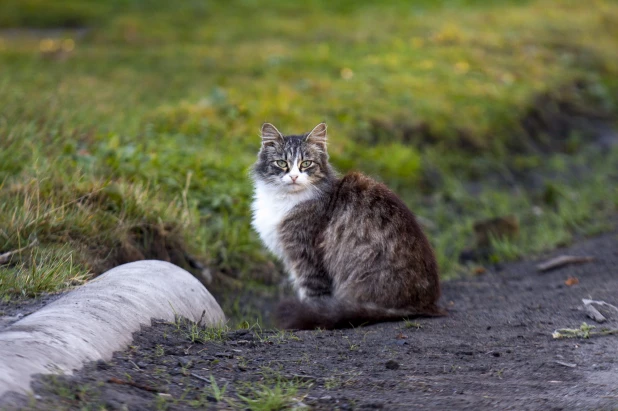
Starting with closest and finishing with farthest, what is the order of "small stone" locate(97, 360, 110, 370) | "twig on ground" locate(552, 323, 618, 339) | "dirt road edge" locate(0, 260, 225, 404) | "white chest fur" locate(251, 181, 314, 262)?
"dirt road edge" locate(0, 260, 225, 404) < "small stone" locate(97, 360, 110, 370) < "twig on ground" locate(552, 323, 618, 339) < "white chest fur" locate(251, 181, 314, 262)

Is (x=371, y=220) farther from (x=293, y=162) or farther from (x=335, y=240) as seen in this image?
(x=293, y=162)

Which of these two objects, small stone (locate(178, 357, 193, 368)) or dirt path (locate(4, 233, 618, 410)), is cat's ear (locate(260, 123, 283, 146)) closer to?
dirt path (locate(4, 233, 618, 410))

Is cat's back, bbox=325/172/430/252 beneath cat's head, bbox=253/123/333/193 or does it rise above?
beneath

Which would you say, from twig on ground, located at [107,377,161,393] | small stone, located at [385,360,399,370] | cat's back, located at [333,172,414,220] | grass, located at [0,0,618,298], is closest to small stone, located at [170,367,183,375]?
twig on ground, located at [107,377,161,393]

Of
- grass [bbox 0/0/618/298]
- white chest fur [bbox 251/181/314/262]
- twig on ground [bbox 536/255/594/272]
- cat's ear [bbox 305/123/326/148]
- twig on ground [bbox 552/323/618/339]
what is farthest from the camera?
twig on ground [bbox 536/255/594/272]

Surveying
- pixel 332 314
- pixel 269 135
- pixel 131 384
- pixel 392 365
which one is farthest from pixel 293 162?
pixel 131 384

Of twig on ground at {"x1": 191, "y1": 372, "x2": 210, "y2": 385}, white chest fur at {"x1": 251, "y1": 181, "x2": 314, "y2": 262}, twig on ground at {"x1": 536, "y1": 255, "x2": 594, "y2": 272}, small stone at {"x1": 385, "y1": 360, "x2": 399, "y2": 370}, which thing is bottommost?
twig on ground at {"x1": 536, "y1": 255, "x2": 594, "y2": 272}

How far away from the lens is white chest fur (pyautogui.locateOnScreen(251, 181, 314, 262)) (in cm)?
535

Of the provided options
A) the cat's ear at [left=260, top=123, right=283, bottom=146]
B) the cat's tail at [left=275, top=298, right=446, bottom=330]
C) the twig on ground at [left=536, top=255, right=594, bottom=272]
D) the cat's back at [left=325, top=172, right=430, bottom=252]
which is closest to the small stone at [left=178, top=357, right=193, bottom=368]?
the cat's tail at [left=275, top=298, right=446, bottom=330]

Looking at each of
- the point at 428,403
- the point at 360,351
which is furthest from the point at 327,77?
the point at 428,403

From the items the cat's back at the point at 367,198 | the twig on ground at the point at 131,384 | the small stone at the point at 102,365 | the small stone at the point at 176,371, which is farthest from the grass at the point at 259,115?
the cat's back at the point at 367,198

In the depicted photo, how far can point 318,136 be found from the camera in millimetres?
5617

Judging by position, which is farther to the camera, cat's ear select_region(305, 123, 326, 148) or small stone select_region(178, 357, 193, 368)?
cat's ear select_region(305, 123, 326, 148)

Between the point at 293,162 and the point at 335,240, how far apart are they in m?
0.62
